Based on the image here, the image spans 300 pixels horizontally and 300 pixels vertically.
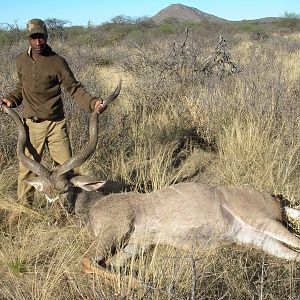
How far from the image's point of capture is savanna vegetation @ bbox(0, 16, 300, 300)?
143 inches

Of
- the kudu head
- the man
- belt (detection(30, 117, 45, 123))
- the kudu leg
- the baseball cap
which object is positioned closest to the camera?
the kudu leg

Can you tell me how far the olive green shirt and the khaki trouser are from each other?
0.10 metres

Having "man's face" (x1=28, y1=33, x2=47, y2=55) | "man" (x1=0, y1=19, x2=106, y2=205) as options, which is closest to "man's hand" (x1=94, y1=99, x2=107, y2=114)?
"man" (x1=0, y1=19, x2=106, y2=205)

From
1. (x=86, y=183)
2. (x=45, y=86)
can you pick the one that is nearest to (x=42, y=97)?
(x=45, y=86)

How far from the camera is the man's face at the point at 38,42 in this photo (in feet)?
16.7

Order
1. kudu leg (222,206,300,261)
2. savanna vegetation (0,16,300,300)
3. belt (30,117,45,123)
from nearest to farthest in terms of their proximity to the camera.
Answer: savanna vegetation (0,16,300,300), kudu leg (222,206,300,261), belt (30,117,45,123)

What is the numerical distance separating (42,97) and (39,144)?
53 cm

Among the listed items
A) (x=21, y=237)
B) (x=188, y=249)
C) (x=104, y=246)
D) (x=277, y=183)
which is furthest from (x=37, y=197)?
(x=277, y=183)

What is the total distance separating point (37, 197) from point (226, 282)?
2.71 meters

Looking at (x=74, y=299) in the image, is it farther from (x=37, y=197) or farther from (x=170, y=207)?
(x=37, y=197)

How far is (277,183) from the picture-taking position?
5.60 m

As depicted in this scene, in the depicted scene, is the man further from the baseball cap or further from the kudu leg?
the kudu leg

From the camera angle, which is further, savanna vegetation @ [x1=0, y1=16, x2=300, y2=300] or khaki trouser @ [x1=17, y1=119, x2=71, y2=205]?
khaki trouser @ [x1=17, y1=119, x2=71, y2=205]

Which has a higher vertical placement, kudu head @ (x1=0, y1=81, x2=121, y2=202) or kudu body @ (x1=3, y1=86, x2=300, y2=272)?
kudu head @ (x1=0, y1=81, x2=121, y2=202)
